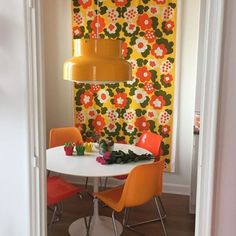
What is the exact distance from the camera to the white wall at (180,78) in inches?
152

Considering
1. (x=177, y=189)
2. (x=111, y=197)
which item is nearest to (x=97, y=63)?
(x=111, y=197)

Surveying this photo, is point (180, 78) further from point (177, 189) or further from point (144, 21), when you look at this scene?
point (177, 189)

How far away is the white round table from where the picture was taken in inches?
107

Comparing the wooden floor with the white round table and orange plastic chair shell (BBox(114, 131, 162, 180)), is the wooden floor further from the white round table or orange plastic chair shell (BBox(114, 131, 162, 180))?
orange plastic chair shell (BBox(114, 131, 162, 180))

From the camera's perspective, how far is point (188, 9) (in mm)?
3811
